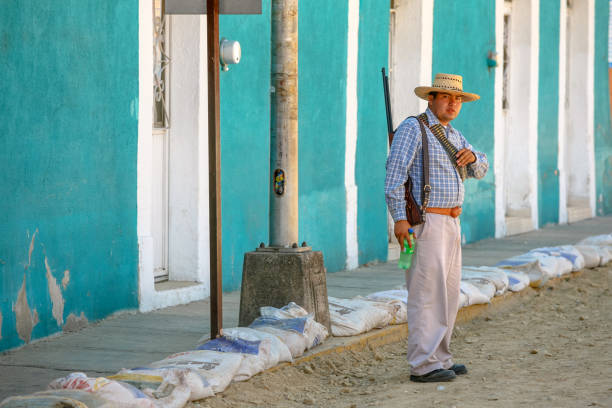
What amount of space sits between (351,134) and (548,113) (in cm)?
783

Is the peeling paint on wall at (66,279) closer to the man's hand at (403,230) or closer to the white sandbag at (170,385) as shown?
the white sandbag at (170,385)

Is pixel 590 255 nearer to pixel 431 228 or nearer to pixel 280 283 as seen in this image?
pixel 280 283

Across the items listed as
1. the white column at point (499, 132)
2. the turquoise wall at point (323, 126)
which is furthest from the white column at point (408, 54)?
the white column at point (499, 132)

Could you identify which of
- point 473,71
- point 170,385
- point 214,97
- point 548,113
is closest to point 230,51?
point 214,97

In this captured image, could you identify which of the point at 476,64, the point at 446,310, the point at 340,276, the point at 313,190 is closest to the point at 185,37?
the point at 313,190

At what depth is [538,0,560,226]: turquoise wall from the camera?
18297mm

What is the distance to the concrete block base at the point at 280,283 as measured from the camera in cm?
696

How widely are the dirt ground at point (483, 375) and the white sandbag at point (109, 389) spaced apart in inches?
20.8

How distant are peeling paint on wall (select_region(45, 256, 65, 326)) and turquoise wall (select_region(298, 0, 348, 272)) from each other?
12.4ft

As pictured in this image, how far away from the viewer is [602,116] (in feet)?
72.5

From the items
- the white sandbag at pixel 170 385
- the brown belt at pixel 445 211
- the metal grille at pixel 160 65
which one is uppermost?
the metal grille at pixel 160 65

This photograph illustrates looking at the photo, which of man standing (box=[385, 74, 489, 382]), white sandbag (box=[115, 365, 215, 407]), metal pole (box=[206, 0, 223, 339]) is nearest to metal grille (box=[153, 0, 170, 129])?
metal pole (box=[206, 0, 223, 339])

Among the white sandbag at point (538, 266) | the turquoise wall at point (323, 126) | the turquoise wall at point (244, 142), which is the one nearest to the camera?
the turquoise wall at point (244, 142)

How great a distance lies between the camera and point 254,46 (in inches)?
393
